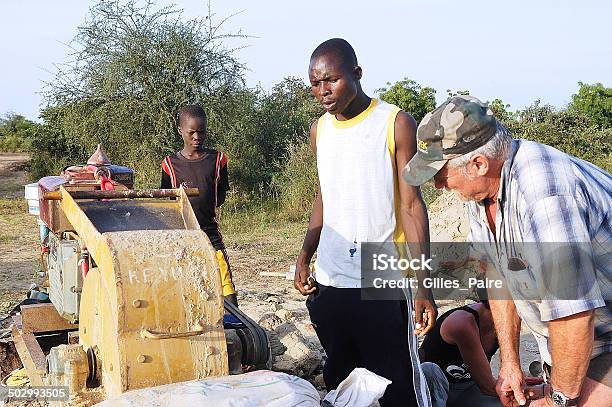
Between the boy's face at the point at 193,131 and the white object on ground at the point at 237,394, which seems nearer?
the white object on ground at the point at 237,394

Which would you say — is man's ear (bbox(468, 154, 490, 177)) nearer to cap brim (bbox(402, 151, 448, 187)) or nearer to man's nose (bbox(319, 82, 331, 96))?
cap brim (bbox(402, 151, 448, 187))

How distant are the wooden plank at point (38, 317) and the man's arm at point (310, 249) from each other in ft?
4.95

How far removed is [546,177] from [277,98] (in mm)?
14964

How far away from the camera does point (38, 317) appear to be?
412 centimetres

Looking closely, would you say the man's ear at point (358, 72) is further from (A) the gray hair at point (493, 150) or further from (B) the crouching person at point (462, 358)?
(B) the crouching person at point (462, 358)

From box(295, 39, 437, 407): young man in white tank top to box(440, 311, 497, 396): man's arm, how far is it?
360mm

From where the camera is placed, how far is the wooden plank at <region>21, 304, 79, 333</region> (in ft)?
13.5

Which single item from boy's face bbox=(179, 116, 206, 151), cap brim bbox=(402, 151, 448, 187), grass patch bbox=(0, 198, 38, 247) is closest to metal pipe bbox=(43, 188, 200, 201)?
boy's face bbox=(179, 116, 206, 151)

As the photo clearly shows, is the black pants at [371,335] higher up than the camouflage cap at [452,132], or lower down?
lower down

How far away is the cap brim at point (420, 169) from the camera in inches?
94.0

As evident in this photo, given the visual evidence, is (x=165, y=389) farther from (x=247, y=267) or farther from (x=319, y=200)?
(x=247, y=267)

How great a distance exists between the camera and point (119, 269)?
2654mm

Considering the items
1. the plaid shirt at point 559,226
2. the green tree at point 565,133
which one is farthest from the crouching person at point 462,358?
the green tree at point 565,133

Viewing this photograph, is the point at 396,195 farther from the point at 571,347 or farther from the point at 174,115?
the point at 174,115
